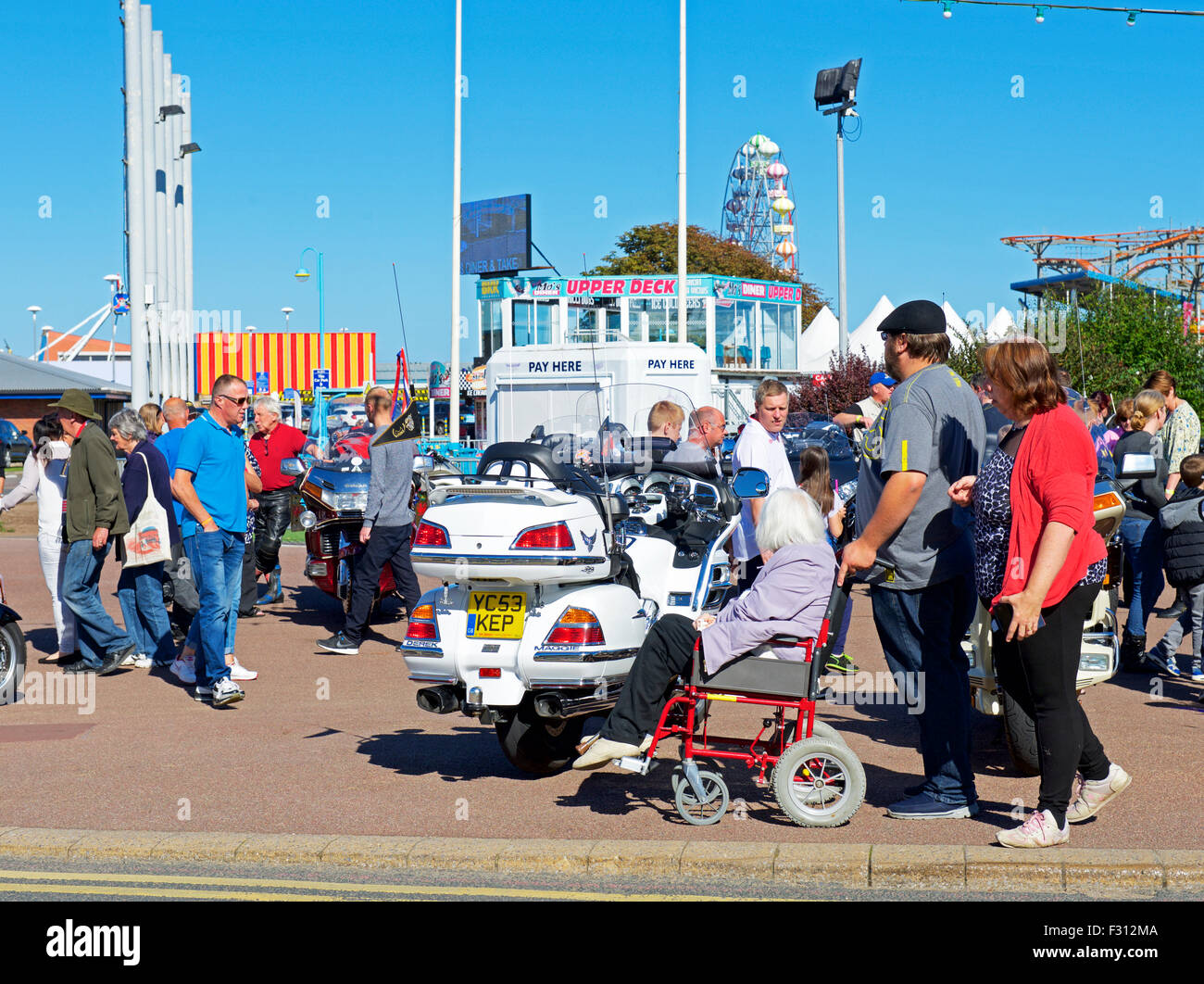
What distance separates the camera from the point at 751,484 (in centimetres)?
679

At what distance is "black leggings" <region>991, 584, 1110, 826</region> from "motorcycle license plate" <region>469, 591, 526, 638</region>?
2066 mm

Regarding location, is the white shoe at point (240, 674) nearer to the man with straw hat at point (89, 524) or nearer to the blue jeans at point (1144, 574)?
the man with straw hat at point (89, 524)

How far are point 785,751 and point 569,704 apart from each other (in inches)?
38.1

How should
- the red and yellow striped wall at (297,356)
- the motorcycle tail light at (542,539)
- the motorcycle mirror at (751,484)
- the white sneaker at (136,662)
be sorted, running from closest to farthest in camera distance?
the motorcycle tail light at (542,539), the motorcycle mirror at (751,484), the white sneaker at (136,662), the red and yellow striped wall at (297,356)

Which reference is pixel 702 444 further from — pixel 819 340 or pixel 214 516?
pixel 819 340

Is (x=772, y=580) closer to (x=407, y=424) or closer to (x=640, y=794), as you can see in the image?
(x=640, y=794)

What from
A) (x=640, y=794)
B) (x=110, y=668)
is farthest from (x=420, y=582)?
(x=640, y=794)

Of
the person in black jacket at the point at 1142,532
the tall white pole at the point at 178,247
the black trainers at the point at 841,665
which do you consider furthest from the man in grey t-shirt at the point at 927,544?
the tall white pole at the point at 178,247

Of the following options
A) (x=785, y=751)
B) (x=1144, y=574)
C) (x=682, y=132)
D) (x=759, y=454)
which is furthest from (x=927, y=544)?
(x=682, y=132)

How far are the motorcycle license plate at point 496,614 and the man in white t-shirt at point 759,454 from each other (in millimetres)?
2873

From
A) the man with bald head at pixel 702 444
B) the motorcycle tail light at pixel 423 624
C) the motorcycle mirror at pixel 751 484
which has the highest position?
the man with bald head at pixel 702 444

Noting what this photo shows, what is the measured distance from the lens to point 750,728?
24.7 feet

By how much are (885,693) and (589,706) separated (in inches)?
134

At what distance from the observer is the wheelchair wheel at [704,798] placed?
5664mm
